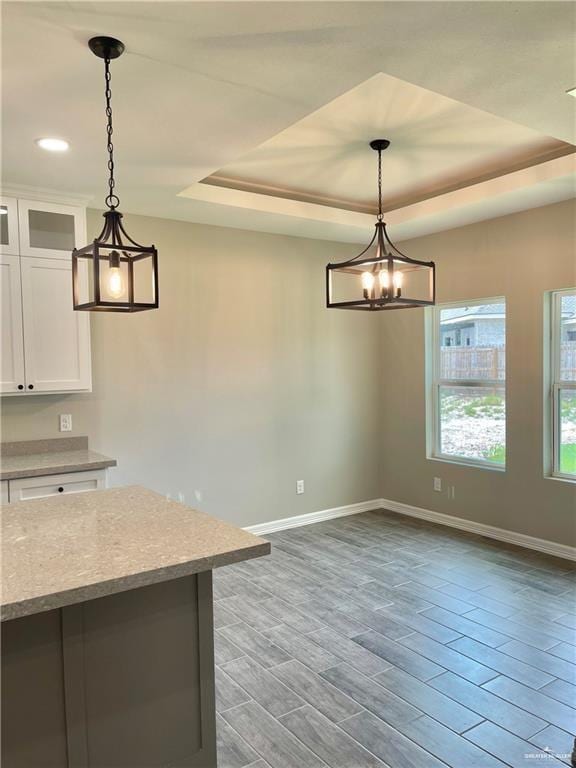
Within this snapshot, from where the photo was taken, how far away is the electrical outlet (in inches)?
157

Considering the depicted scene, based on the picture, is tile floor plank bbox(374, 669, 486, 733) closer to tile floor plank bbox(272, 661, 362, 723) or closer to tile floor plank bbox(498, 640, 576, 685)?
tile floor plank bbox(272, 661, 362, 723)

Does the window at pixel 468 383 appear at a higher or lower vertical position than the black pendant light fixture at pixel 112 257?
lower

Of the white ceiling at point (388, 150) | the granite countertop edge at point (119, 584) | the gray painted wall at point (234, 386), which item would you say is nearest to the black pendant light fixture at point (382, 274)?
the white ceiling at point (388, 150)

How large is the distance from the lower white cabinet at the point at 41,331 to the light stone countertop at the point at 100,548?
1.51 m

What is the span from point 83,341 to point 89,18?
89.7 inches

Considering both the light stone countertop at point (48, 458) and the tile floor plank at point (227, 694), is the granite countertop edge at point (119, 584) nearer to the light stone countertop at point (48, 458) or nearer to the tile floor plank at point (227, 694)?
the tile floor plank at point (227, 694)

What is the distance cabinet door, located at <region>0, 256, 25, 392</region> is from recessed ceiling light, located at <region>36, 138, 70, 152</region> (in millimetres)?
839

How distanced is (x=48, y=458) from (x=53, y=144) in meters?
1.94

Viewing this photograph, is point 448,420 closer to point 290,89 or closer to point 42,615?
point 290,89

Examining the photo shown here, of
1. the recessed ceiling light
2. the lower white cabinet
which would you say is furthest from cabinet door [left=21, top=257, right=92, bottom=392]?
the recessed ceiling light

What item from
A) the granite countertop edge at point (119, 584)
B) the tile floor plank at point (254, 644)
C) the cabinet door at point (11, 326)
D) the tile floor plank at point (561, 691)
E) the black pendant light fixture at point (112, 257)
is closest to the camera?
the granite countertop edge at point (119, 584)

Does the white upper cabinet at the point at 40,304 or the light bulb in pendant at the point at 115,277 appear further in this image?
the white upper cabinet at the point at 40,304

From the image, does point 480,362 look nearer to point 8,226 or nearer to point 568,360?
point 568,360

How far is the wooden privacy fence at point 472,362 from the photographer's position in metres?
4.78
